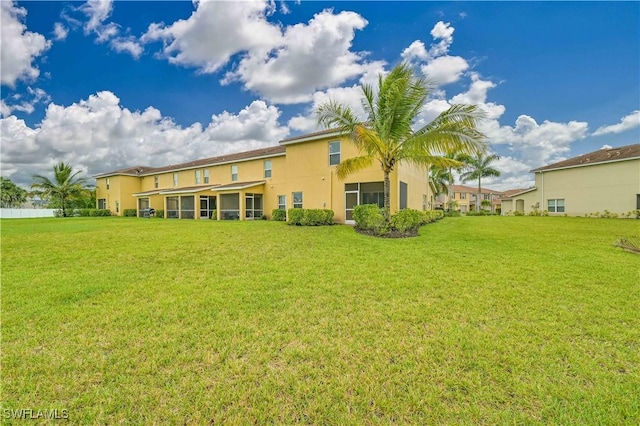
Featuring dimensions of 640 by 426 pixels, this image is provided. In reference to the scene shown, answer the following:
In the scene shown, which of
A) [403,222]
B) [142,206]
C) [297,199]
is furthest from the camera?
[142,206]

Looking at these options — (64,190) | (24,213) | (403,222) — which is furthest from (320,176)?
(24,213)

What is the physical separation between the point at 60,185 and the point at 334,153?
128 feet

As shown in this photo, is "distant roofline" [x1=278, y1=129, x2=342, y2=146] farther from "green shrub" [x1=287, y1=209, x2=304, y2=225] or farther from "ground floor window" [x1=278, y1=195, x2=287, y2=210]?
"green shrub" [x1=287, y1=209, x2=304, y2=225]

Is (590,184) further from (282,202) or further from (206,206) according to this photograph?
(206,206)

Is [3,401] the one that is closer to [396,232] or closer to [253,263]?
[253,263]

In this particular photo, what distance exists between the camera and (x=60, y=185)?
36312 mm

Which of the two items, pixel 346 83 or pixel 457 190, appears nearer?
pixel 346 83

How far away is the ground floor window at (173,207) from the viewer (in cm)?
3106

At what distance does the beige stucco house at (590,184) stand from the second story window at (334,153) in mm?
26278

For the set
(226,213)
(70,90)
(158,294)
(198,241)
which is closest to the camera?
(158,294)

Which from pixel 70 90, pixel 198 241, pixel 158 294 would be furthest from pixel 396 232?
pixel 70 90

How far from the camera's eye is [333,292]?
5676 millimetres

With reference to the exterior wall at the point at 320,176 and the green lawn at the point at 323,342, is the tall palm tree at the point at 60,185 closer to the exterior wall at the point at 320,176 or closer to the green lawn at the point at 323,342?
the exterior wall at the point at 320,176

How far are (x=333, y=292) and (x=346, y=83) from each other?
15581 mm
